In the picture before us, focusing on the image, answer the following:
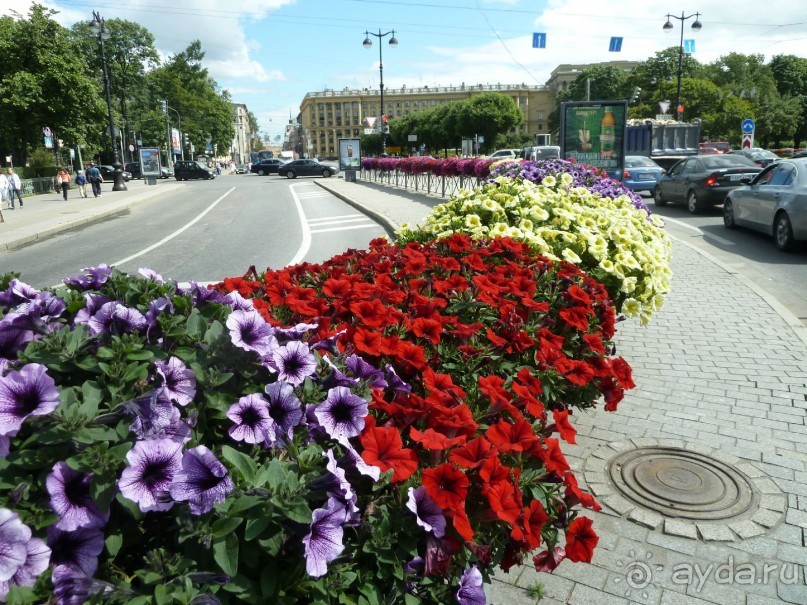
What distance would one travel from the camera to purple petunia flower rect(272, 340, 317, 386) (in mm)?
1931

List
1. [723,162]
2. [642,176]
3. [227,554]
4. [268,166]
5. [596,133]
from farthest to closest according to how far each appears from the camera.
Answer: [268,166]
[642,176]
[723,162]
[596,133]
[227,554]

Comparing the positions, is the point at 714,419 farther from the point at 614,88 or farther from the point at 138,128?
the point at 614,88

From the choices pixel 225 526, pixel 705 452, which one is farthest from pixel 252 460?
pixel 705 452

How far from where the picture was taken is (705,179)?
1739cm

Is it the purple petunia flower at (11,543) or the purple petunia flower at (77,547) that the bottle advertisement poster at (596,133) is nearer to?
the purple petunia flower at (77,547)

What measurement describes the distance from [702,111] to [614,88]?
3604 centimetres

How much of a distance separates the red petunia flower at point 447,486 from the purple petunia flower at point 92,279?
5.91 ft

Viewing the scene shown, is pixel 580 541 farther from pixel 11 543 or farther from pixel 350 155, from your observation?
pixel 350 155

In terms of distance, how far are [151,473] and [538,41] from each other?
3426cm

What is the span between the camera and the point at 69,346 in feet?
5.93

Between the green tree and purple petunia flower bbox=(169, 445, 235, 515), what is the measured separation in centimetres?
4168

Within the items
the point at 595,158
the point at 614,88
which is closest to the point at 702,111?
the point at 614,88

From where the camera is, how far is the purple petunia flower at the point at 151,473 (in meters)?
1.47

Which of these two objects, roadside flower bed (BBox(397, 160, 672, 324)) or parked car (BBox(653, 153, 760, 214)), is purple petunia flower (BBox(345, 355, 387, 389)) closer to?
roadside flower bed (BBox(397, 160, 672, 324))
